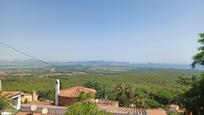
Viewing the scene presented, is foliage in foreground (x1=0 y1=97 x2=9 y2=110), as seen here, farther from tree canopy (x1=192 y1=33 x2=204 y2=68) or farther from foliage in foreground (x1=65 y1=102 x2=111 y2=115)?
tree canopy (x1=192 y1=33 x2=204 y2=68)

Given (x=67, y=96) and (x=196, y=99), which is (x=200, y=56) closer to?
(x=196, y=99)

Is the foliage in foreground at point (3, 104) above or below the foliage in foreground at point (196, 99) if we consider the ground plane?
below

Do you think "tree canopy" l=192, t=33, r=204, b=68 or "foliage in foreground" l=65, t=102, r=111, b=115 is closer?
"tree canopy" l=192, t=33, r=204, b=68

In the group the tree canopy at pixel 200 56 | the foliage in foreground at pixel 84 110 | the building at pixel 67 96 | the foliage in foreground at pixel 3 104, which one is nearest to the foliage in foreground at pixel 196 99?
the tree canopy at pixel 200 56

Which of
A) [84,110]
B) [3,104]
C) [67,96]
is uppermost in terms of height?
[3,104]

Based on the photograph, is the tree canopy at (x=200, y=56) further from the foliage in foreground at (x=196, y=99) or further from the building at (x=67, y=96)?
the building at (x=67, y=96)

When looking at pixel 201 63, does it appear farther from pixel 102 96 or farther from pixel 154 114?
pixel 102 96

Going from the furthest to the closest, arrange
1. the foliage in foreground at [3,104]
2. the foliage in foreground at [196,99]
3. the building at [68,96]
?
1. the building at [68,96]
2. the foliage in foreground at [3,104]
3. the foliage in foreground at [196,99]

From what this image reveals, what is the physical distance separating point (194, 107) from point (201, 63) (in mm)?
2016

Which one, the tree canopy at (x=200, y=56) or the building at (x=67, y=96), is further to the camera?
the building at (x=67, y=96)

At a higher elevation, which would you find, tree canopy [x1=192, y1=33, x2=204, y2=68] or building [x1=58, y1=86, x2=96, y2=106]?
tree canopy [x1=192, y1=33, x2=204, y2=68]

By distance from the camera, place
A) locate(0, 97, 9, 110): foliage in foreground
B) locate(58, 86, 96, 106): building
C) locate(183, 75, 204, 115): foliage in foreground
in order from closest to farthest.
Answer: locate(183, 75, 204, 115): foliage in foreground, locate(0, 97, 9, 110): foliage in foreground, locate(58, 86, 96, 106): building

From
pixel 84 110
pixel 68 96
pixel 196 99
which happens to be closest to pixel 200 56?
pixel 196 99

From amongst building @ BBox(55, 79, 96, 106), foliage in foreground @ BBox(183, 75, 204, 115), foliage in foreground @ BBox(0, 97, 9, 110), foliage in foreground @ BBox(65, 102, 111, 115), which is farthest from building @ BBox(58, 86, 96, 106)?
foliage in foreground @ BBox(183, 75, 204, 115)
